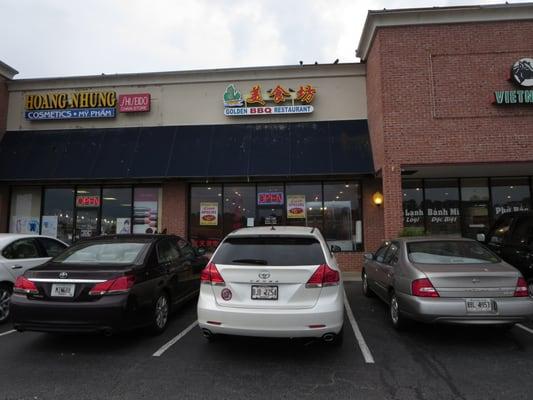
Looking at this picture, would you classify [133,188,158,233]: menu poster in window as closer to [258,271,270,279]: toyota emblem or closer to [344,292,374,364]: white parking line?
[344,292,374,364]: white parking line

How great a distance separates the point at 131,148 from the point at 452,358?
11931 mm

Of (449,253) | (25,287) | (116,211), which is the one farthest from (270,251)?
(116,211)

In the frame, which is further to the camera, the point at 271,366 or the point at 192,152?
the point at 192,152

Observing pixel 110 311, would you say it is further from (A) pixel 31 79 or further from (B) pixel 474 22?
(A) pixel 31 79

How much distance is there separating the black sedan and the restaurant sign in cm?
874

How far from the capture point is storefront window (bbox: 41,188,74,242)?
14.7 metres

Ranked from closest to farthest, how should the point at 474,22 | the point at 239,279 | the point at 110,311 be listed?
the point at 239,279 → the point at 110,311 → the point at 474,22

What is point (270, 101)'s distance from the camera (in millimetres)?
14172

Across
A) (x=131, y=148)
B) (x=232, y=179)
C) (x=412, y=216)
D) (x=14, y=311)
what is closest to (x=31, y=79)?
(x=131, y=148)

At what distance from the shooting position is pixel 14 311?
5.27m

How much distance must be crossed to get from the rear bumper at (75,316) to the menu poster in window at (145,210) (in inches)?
358

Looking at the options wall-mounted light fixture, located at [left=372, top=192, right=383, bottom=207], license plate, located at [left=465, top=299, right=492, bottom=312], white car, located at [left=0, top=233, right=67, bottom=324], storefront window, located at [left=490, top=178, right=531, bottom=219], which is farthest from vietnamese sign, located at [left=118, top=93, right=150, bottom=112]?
storefront window, located at [left=490, top=178, right=531, bottom=219]

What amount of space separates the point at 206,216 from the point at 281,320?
10.0 meters

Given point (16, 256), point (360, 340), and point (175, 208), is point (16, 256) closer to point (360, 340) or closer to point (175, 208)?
point (360, 340)
